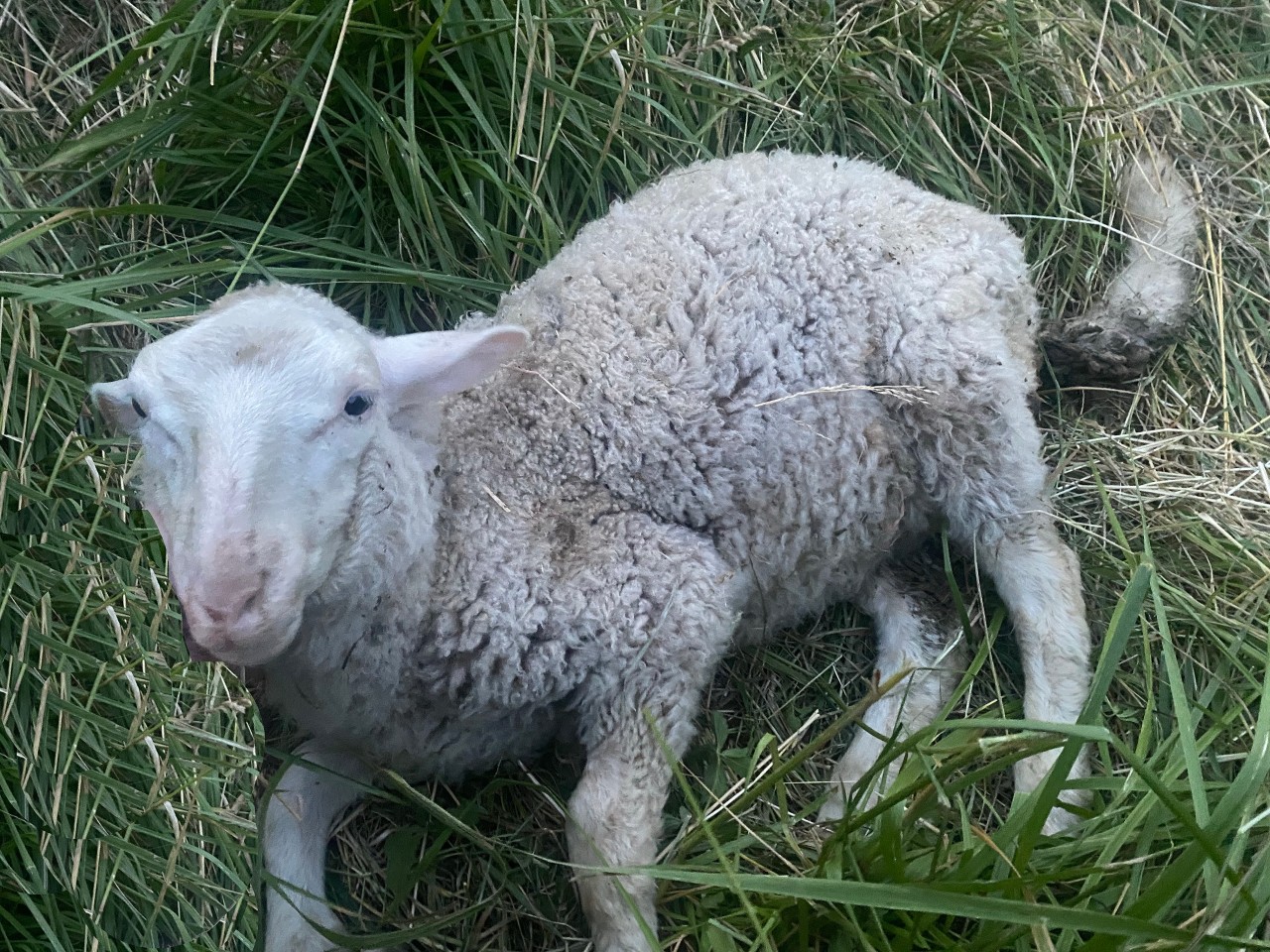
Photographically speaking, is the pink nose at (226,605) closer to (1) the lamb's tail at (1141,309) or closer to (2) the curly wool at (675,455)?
(2) the curly wool at (675,455)

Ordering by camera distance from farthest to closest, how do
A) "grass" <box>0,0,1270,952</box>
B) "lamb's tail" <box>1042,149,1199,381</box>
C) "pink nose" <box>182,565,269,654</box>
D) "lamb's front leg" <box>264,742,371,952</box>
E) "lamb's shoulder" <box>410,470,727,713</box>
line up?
"lamb's tail" <box>1042,149,1199,381</box>
"lamb's front leg" <box>264,742,371,952</box>
"lamb's shoulder" <box>410,470,727,713</box>
"grass" <box>0,0,1270,952</box>
"pink nose" <box>182,565,269,654</box>

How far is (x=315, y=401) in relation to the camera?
163cm

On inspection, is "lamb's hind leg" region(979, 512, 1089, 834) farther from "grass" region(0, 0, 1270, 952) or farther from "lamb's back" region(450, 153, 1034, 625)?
"lamb's back" region(450, 153, 1034, 625)

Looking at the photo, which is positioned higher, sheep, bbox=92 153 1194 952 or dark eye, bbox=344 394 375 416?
dark eye, bbox=344 394 375 416

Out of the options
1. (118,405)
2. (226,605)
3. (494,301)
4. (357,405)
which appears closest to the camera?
(226,605)

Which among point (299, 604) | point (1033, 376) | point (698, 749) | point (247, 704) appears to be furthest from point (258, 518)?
point (1033, 376)

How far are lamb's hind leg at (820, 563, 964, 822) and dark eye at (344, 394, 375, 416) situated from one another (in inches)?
52.9

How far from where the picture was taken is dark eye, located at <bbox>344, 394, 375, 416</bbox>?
1706mm

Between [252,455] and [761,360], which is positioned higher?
[252,455]

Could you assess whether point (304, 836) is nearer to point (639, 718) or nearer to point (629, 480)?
point (639, 718)

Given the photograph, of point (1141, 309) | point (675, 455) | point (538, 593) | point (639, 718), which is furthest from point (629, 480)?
point (1141, 309)

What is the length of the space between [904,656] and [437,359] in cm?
137

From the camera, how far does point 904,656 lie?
98.9 inches

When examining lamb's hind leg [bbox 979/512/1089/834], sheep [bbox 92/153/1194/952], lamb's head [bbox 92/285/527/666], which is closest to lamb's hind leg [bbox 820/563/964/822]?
sheep [bbox 92/153/1194/952]
